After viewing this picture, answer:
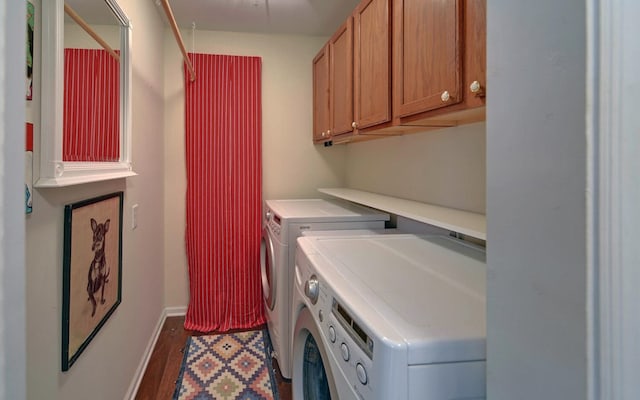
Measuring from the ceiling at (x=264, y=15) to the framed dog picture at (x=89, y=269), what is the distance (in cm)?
150

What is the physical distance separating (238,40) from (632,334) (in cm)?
319

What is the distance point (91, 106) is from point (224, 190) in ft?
5.34

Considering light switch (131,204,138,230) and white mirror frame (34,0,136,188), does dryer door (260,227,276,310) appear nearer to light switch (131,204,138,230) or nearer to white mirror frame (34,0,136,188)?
light switch (131,204,138,230)

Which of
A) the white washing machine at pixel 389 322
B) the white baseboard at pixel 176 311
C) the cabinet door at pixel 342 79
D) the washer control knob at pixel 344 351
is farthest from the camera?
the white baseboard at pixel 176 311

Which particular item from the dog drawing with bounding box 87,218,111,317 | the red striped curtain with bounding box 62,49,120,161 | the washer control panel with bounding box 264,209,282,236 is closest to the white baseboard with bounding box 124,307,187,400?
the dog drawing with bounding box 87,218,111,317

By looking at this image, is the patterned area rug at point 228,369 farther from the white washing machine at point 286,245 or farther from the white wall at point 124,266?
the white wall at point 124,266

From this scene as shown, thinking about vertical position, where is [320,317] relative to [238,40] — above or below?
below

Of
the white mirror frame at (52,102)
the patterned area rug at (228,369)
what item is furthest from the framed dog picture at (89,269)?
the patterned area rug at (228,369)

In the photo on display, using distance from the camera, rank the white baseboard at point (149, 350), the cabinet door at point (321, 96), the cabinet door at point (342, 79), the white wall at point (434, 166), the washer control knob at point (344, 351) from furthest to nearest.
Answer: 1. the cabinet door at point (321, 96)
2. the cabinet door at point (342, 79)
3. the white baseboard at point (149, 350)
4. the white wall at point (434, 166)
5. the washer control knob at point (344, 351)

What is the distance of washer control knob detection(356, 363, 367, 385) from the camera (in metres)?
0.70

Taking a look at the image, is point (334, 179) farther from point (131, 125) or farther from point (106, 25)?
point (106, 25)

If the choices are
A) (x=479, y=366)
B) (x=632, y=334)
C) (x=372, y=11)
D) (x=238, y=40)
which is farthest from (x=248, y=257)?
(x=632, y=334)

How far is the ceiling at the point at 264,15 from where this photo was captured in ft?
8.11

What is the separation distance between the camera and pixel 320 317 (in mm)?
985
